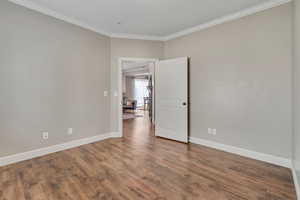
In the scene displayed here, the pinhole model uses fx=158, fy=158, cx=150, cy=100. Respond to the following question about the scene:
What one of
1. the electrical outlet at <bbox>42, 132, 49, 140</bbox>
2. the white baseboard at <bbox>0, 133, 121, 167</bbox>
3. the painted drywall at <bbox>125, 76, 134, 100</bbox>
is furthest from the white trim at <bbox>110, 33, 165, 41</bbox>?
the painted drywall at <bbox>125, 76, 134, 100</bbox>

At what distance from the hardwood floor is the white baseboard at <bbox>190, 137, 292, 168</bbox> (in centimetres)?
14

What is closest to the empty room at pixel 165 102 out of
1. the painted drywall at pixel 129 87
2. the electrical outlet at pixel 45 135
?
the electrical outlet at pixel 45 135

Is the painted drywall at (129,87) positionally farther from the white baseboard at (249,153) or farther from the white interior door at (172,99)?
the white baseboard at (249,153)

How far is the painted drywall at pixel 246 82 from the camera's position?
2.60m

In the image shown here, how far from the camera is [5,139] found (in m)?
2.57

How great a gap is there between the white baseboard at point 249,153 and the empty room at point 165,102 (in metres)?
0.02

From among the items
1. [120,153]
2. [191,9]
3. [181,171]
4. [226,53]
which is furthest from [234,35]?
[120,153]

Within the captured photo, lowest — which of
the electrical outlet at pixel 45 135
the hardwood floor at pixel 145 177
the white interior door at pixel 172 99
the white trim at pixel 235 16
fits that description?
the hardwood floor at pixel 145 177

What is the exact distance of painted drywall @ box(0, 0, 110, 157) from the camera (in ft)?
8.55

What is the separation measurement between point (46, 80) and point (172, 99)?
2813mm

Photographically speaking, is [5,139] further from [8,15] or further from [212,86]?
[212,86]

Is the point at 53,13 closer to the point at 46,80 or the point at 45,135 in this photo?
the point at 46,80

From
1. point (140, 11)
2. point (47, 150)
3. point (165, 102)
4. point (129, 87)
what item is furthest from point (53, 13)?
point (129, 87)

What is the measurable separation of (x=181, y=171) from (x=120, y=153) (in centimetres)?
128
